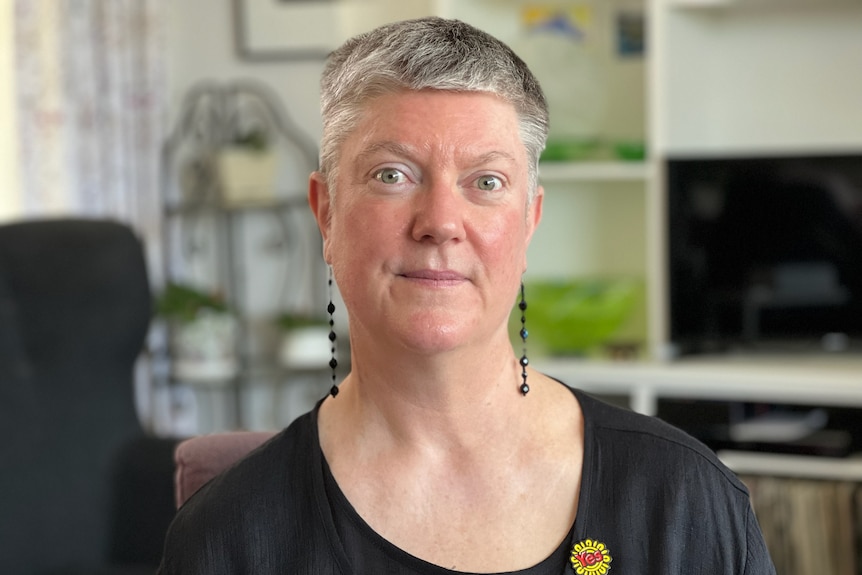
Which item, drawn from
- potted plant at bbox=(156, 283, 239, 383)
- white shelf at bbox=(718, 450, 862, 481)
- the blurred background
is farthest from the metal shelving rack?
white shelf at bbox=(718, 450, 862, 481)

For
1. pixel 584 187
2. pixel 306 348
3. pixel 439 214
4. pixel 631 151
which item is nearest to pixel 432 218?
pixel 439 214

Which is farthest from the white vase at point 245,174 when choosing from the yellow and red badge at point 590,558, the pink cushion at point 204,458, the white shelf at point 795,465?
the yellow and red badge at point 590,558

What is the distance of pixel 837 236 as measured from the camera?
3.22 meters

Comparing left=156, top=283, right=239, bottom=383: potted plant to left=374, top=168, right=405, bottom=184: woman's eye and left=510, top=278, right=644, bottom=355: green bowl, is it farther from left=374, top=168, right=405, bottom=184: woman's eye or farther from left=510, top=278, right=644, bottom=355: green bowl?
left=374, top=168, right=405, bottom=184: woman's eye

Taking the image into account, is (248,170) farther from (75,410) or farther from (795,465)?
(795,465)

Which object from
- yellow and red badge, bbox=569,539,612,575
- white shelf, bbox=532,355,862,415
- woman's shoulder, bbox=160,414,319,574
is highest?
woman's shoulder, bbox=160,414,319,574

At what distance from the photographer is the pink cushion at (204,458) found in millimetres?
1460

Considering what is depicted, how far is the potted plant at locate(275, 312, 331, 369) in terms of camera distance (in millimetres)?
3803

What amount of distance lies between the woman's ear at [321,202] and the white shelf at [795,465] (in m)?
2.01

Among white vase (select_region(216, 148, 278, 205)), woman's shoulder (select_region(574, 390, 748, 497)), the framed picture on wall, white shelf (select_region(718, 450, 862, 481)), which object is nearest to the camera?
woman's shoulder (select_region(574, 390, 748, 497))

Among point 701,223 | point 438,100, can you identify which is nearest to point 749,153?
point 701,223

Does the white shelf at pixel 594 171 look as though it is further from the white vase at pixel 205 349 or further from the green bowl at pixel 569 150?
the white vase at pixel 205 349

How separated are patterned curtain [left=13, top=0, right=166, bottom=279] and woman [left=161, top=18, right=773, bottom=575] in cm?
243

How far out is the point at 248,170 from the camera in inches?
154
